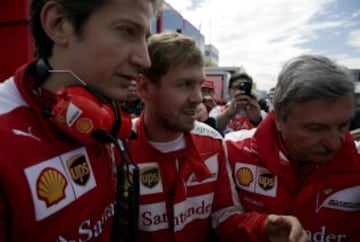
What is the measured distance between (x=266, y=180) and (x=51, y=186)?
1051 millimetres

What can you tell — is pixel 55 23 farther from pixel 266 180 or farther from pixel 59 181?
Answer: pixel 266 180

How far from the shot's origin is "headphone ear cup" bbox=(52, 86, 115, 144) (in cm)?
95

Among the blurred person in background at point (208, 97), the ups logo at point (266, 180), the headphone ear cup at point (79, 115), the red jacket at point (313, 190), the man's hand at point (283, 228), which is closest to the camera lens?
the headphone ear cup at point (79, 115)

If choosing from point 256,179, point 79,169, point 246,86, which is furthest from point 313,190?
point 246,86

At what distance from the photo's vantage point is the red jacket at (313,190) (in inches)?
59.7

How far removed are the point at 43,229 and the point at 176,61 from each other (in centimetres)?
105

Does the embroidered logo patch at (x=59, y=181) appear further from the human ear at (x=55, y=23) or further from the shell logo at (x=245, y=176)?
the shell logo at (x=245, y=176)

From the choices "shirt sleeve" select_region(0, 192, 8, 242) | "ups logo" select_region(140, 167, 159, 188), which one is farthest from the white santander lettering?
"shirt sleeve" select_region(0, 192, 8, 242)

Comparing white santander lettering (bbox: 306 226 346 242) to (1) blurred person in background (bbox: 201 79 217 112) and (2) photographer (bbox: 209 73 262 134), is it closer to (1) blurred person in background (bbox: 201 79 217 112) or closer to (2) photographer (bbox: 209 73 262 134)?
(2) photographer (bbox: 209 73 262 134)

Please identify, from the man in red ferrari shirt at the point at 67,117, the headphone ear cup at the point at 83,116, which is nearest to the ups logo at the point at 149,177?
the man in red ferrari shirt at the point at 67,117

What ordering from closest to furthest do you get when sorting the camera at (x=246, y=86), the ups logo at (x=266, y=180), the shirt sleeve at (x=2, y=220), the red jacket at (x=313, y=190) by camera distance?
the shirt sleeve at (x=2, y=220), the red jacket at (x=313, y=190), the ups logo at (x=266, y=180), the camera at (x=246, y=86)

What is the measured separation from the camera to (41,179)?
3.00ft

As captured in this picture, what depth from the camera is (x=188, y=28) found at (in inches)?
249

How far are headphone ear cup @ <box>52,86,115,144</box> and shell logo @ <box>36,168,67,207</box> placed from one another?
12 centimetres
